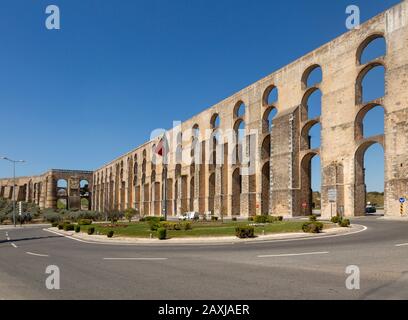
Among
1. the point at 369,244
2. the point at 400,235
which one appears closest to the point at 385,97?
the point at 400,235

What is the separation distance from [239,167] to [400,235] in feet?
123

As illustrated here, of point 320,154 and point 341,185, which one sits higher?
point 320,154

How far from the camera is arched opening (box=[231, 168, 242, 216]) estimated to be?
185 ft

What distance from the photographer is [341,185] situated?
1567 inches

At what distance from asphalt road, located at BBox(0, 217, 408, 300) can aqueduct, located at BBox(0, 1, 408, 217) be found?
20.3 m

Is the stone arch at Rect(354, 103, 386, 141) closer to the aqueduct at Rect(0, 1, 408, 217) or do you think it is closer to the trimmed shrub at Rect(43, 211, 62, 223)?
the aqueduct at Rect(0, 1, 408, 217)

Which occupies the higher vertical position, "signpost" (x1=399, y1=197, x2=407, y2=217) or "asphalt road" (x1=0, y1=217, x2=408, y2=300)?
"signpost" (x1=399, y1=197, x2=407, y2=217)

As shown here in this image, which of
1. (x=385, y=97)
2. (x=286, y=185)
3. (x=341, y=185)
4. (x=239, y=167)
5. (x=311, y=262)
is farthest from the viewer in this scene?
(x=239, y=167)

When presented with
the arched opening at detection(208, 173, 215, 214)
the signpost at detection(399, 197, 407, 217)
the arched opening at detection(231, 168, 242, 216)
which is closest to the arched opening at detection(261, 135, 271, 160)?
the arched opening at detection(231, 168, 242, 216)

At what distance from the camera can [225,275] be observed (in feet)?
32.6

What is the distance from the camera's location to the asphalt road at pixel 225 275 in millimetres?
7781

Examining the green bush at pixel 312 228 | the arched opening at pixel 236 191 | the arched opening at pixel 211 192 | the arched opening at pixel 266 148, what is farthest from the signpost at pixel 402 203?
the arched opening at pixel 211 192

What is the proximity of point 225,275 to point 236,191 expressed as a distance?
47103 millimetres
